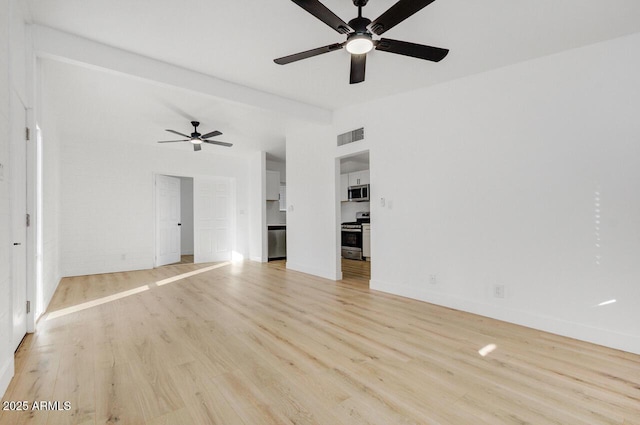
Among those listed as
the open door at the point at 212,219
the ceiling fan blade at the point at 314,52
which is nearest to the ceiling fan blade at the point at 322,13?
the ceiling fan blade at the point at 314,52

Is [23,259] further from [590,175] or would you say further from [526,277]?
[590,175]

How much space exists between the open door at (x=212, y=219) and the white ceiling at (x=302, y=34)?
359 centimetres

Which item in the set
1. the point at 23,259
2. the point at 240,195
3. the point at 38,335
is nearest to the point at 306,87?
the point at 23,259

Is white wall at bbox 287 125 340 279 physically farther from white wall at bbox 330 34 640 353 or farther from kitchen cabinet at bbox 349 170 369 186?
kitchen cabinet at bbox 349 170 369 186

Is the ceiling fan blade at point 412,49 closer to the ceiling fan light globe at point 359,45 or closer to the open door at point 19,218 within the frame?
the ceiling fan light globe at point 359,45

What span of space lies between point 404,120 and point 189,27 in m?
2.64

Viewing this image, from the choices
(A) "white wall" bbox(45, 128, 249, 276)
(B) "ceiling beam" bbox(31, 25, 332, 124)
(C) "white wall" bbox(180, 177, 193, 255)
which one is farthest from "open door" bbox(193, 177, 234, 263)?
(B) "ceiling beam" bbox(31, 25, 332, 124)

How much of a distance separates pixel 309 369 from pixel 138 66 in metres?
3.15

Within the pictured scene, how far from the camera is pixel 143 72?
2982 mm

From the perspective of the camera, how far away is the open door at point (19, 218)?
7.45ft

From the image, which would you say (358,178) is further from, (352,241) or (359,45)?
(359,45)

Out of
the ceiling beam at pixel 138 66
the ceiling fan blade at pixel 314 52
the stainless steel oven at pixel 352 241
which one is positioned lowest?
the stainless steel oven at pixel 352 241

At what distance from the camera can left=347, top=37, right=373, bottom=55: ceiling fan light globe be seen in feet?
7.21

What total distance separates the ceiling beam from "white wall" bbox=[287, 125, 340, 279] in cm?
121
